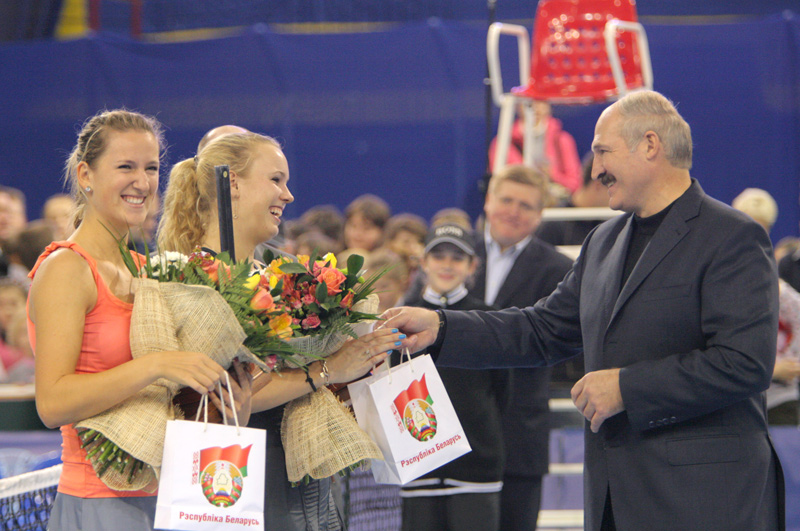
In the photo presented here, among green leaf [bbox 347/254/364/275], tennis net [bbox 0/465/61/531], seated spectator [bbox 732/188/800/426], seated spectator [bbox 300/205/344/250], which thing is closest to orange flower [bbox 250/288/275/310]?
green leaf [bbox 347/254/364/275]

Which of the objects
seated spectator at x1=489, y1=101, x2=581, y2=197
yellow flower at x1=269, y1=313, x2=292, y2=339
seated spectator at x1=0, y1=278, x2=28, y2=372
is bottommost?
yellow flower at x1=269, y1=313, x2=292, y2=339

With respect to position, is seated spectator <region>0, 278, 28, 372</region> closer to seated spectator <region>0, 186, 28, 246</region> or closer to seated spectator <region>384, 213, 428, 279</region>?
seated spectator <region>0, 186, 28, 246</region>

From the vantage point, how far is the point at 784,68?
748 cm

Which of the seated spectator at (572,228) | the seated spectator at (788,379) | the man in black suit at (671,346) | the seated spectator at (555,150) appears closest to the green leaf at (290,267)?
the man in black suit at (671,346)

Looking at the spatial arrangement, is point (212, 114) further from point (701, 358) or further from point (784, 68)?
point (701, 358)

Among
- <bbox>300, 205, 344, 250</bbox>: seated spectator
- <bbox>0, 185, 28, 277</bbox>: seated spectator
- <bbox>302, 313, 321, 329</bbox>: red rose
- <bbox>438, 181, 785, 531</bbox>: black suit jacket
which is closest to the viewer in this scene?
<bbox>302, 313, 321, 329</bbox>: red rose

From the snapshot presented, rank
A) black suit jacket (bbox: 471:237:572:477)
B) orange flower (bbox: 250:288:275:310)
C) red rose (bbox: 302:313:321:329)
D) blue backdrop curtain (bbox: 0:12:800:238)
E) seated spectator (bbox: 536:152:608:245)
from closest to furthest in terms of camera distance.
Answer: orange flower (bbox: 250:288:275:310)
red rose (bbox: 302:313:321:329)
black suit jacket (bbox: 471:237:572:477)
seated spectator (bbox: 536:152:608:245)
blue backdrop curtain (bbox: 0:12:800:238)

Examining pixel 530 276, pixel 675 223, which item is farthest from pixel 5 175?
pixel 675 223

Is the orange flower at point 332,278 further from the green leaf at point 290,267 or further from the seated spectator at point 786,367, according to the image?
the seated spectator at point 786,367

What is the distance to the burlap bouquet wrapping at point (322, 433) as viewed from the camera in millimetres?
2105

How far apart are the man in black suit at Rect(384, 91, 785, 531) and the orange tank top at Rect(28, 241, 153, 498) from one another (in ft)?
2.62

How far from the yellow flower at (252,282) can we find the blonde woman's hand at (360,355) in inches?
12.7

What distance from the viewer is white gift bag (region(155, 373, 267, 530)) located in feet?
5.97

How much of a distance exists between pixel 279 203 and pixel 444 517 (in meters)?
1.52
